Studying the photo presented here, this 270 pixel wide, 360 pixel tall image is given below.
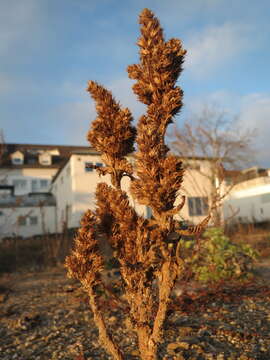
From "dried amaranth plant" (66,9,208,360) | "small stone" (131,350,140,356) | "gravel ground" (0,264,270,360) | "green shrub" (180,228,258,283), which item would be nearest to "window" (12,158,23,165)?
"gravel ground" (0,264,270,360)

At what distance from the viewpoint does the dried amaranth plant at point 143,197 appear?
1673 mm

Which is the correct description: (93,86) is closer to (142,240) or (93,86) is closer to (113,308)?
(142,240)

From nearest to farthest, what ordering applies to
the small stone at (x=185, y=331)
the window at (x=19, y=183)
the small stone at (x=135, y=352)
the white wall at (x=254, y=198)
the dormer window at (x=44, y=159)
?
the small stone at (x=135, y=352) → the small stone at (x=185, y=331) → the white wall at (x=254, y=198) → the window at (x=19, y=183) → the dormer window at (x=44, y=159)

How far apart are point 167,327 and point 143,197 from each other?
9.97 feet

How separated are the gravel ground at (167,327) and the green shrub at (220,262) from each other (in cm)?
51

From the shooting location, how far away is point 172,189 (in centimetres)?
165

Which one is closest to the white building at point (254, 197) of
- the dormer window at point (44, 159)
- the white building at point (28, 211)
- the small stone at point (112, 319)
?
the white building at point (28, 211)

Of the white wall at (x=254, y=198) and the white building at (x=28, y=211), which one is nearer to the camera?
the white building at (x=28, y=211)

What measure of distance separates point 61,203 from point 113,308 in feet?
87.0

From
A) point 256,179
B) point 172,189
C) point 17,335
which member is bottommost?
point 17,335

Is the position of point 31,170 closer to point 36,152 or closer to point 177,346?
point 36,152

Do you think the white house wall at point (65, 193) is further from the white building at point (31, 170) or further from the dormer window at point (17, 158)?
the dormer window at point (17, 158)

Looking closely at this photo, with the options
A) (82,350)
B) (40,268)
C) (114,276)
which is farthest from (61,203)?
(82,350)

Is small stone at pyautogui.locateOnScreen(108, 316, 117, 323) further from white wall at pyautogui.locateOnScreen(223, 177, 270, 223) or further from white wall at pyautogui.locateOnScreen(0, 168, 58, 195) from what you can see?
white wall at pyautogui.locateOnScreen(0, 168, 58, 195)
